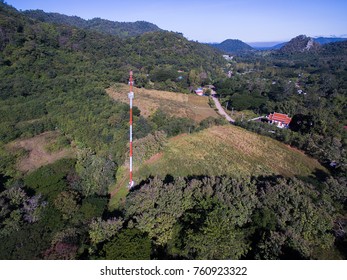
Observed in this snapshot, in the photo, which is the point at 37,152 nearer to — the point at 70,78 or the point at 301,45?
the point at 70,78

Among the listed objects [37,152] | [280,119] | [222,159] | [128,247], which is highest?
[280,119]

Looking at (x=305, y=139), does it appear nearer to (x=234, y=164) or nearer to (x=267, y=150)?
(x=267, y=150)

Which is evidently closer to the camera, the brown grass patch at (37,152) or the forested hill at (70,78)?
the brown grass patch at (37,152)

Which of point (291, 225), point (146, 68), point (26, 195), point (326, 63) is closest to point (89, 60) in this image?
point (146, 68)

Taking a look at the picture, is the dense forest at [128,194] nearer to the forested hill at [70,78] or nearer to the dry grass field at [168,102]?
the forested hill at [70,78]

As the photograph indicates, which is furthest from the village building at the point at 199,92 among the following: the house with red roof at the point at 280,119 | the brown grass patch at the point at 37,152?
the brown grass patch at the point at 37,152

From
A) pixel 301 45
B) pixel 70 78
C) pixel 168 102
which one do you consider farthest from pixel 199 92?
pixel 301 45

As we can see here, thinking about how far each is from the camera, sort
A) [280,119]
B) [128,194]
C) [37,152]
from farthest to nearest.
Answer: [280,119] < [37,152] < [128,194]
